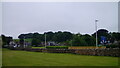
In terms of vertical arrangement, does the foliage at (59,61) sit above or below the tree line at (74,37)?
below

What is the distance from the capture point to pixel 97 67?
36.2ft

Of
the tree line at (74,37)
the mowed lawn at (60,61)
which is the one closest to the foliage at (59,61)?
the mowed lawn at (60,61)

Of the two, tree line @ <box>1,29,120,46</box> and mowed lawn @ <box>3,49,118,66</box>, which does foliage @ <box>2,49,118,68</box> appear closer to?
mowed lawn @ <box>3,49,118,66</box>

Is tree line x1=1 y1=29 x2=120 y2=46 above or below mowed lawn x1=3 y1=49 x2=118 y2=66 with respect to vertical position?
above

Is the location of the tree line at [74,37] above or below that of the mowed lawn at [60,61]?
above

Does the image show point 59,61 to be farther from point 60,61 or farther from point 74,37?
point 74,37

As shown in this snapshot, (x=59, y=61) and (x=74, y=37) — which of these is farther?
(x=74, y=37)

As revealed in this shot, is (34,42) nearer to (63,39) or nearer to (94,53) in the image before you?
(63,39)

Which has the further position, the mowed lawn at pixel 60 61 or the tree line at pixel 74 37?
the tree line at pixel 74 37

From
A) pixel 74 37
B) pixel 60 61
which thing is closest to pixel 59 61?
pixel 60 61

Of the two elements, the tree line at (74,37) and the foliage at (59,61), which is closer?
the foliage at (59,61)

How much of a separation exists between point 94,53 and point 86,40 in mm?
38972

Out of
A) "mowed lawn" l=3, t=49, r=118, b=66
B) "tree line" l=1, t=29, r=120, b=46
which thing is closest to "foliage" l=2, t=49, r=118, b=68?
"mowed lawn" l=3, t=49, r=118, b=66

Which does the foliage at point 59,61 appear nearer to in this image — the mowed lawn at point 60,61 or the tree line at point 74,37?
the mowed lawn at point 60,61
